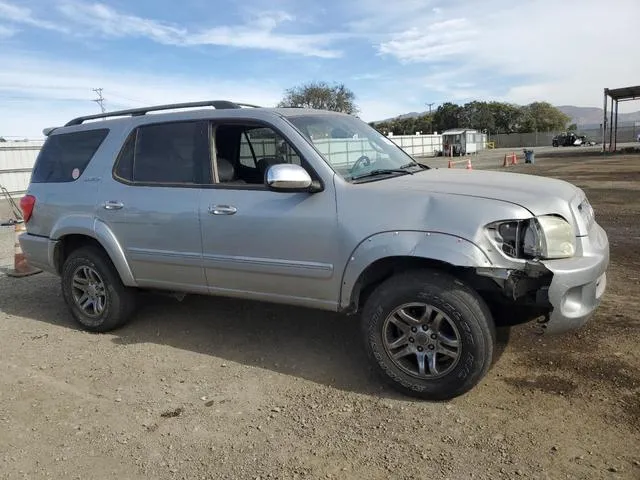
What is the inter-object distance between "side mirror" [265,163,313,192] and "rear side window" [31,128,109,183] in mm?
2184

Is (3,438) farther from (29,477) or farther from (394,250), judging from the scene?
(394,250)

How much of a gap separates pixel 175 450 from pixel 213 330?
1895mm

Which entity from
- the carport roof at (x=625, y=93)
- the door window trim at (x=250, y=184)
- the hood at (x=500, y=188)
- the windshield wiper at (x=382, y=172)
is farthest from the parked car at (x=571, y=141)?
the door window trim at (x=250, y=184)

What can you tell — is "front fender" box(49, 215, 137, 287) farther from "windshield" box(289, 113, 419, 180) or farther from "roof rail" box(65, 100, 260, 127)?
"windshield" box(289, 113, 419, 180)

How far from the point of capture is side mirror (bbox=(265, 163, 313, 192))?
3.66m

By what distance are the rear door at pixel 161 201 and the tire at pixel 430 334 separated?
1620mm

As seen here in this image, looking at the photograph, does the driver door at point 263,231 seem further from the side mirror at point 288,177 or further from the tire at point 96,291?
the tire at point 96,291

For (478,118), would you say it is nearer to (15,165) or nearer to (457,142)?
(457,142)

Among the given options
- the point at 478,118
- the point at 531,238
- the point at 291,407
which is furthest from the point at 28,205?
the point at 478,118

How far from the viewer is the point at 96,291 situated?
5086mm

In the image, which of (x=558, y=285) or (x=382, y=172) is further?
(x=382, y=172)

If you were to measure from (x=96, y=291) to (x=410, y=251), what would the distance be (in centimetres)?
316

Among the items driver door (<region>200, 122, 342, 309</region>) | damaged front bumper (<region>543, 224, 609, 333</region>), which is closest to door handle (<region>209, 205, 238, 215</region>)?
driver door (<region>200, 122, 342, 309</region>)

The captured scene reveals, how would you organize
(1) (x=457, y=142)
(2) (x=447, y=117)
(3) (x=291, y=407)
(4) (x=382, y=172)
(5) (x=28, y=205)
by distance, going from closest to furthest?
1. (3) (x=291, y=407)
2. (4) (x=382, y=172)
3. (5) (x=28, y=205)
4. (1) (x=457, y=142)
5. (2) (x=447, y=117)
